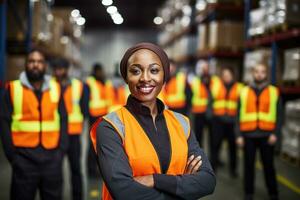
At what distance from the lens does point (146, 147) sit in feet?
6.80

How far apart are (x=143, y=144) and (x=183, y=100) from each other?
18.0 ft

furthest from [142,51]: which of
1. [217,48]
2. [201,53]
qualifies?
[201,53]

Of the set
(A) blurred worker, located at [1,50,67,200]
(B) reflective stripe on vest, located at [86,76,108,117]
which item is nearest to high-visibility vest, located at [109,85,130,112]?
(B) reflective stripe on vest, located at [86,76,108,117]

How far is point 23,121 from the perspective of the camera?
3818 mm

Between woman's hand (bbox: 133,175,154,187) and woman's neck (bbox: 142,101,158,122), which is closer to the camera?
woman's hand (bbox: 133,175,154,187)

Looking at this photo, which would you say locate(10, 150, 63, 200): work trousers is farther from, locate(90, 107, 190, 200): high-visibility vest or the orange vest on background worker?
the orange vest on background worker

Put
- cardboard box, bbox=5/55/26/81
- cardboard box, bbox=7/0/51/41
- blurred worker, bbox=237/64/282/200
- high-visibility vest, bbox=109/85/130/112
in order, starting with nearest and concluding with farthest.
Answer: blurred worker, bbox=237/64/282/200 → cardboard box, bbox=5/55/26/81 → cardboard box, bbox=7/0/51/41 → high-visibility vest, bbox=109/85/130/112

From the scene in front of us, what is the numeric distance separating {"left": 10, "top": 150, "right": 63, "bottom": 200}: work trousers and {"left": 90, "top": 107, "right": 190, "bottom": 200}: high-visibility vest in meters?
A: 1.63

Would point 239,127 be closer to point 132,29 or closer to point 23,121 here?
point 23,121

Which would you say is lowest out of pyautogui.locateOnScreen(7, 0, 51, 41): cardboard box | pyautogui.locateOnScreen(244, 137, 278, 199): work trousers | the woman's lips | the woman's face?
pyautogui.locateOnScreen(244, 137, 278, 199): work trousers

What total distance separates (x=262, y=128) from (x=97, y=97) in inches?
126

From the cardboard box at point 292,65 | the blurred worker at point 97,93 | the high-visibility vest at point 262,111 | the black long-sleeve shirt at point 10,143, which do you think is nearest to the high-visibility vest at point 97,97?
the blurred worker at point 97,93

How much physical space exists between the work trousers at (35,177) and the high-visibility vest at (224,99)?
A: 434 cm

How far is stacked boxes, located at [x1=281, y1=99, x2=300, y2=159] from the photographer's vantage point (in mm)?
7660
